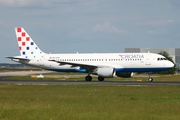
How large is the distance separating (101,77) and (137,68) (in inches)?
190

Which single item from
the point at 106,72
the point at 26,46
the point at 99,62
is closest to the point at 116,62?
the point at 99,62

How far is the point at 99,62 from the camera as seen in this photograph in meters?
60.2

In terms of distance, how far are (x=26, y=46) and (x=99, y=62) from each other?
1181 centimetres

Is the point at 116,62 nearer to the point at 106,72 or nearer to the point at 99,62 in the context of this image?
the point at 99,62

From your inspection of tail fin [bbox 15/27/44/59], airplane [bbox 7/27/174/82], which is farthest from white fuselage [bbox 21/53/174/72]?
tail fin [bbox 15/27/44/59]

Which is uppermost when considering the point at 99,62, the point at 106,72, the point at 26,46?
the point at 26,46

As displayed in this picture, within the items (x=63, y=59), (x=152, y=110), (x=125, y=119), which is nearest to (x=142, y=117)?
(x=125, y=119)

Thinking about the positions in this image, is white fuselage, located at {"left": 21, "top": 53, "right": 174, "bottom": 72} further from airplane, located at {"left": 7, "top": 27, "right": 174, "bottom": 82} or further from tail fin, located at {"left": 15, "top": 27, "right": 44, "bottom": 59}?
tail fin, located at {"left": 15, "top": 27, "right": 44, "bottom": 59}

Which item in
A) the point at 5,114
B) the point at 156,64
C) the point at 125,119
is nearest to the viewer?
the point at 125,119

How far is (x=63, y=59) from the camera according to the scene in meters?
62.5

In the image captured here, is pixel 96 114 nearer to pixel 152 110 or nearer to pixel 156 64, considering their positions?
pixel 152 110

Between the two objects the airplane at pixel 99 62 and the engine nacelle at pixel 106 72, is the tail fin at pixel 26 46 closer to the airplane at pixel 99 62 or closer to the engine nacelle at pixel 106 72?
the airplane at pixel 99 62

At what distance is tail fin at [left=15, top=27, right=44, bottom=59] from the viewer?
212ft

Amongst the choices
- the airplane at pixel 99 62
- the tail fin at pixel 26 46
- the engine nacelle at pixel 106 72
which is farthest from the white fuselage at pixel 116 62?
the tail fin at pixel 26 46
